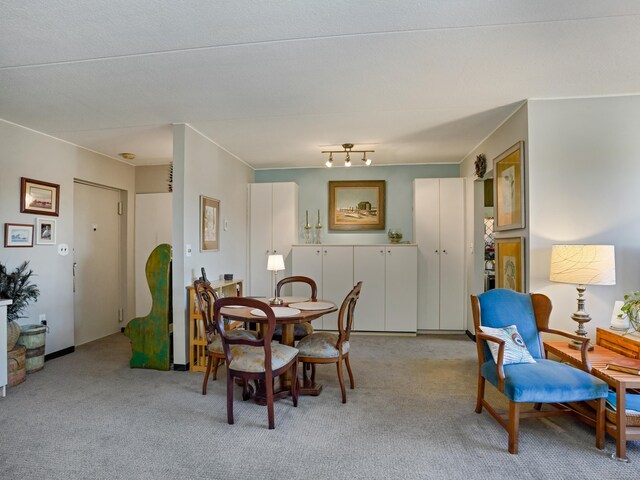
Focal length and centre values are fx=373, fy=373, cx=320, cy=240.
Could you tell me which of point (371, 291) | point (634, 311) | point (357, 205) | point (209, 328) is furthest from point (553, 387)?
point (357, 205)

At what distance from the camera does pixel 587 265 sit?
2604 mm

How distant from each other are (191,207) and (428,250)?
10.6 ft

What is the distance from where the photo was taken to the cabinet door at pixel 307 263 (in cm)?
538

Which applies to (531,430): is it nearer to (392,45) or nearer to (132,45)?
(392,45)

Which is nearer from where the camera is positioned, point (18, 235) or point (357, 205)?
point (18, 235)

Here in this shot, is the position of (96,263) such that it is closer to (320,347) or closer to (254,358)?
(254,358)

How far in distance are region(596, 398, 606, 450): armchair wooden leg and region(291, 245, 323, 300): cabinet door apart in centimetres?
353

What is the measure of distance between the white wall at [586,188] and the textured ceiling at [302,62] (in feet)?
0.63

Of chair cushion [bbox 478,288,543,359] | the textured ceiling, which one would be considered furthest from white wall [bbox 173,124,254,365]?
chair cushion [bbox 478,288,543,359]

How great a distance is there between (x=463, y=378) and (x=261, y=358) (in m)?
2.02

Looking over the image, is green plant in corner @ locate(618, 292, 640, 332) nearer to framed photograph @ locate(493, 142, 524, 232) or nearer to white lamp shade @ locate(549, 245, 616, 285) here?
white lamp shade @ locate(549, 245, 616, 285)

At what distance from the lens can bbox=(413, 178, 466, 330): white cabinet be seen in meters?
5.22

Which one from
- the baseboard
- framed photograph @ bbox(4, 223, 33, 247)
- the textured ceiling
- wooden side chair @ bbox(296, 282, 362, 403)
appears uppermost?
the textured ceiling

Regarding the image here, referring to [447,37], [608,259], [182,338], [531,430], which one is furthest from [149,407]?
[608,259]
